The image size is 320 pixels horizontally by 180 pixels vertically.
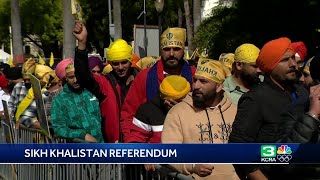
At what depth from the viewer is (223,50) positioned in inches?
949

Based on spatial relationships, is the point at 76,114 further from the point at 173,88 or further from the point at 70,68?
the point at 173,88

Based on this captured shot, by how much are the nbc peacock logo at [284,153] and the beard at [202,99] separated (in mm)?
824

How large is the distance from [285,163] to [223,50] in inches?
754

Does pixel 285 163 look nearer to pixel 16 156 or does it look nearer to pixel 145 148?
pixel 145 148

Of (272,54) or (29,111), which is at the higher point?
(272,54)

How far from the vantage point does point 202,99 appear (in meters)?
5.69

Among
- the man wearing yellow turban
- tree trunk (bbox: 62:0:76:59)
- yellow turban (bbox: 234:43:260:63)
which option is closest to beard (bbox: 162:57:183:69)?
yellow turban (bbox: 234:43:260:63)

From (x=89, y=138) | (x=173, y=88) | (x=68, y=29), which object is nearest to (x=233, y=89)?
(x=173, y=88)

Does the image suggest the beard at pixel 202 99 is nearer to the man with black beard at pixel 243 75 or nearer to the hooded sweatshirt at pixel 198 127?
the hooded sweatshirt at pixel 198 127

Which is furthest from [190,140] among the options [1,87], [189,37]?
[189,37]

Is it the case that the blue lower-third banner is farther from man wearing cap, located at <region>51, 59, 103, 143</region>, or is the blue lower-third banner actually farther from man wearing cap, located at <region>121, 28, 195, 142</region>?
man wearing cap, located at <region>51, 59, 103, 143</region>

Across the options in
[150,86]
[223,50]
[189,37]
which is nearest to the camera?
[150,86]

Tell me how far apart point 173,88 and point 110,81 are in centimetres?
144

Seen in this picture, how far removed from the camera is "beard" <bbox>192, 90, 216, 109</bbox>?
18.7ft
